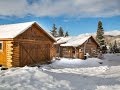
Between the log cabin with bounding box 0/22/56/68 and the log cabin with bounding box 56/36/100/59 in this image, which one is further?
the log cabin with bounding box 56/36/100/59

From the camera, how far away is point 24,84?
11.4 m

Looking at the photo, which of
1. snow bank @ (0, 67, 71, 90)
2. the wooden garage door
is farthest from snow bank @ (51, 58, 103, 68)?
snow bank @ (0, 67, 71, 90)

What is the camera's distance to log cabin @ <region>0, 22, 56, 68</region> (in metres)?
23.1

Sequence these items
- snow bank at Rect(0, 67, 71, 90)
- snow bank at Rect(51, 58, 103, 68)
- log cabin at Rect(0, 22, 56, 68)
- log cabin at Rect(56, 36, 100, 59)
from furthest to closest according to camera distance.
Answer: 1. log cabin at Rect(56, 36, 100, 59)
2. snow bank at Rect(51, 58, 103, 68)
3. log cabin at Rect(0, 22, 56, 68)
4. snow bank at Rect(0, 67, 71, 90)

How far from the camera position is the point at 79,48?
42.3 meters

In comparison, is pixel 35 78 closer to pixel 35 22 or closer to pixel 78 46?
pixel 35 22

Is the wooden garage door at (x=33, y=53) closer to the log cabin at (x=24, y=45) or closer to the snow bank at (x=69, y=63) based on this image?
the log cabin at (x=24, y=45)

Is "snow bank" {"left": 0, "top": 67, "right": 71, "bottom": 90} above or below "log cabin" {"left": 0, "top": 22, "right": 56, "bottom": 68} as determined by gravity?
below

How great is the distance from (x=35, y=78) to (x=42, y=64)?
14.8 m

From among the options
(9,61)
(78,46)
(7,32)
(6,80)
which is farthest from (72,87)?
(78,46)

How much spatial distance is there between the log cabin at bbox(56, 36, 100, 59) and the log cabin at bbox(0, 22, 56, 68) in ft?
47.6

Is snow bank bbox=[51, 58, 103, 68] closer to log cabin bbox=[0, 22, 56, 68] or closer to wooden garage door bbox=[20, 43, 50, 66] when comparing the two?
wooden garage door bbox=[20, 43, 50, 66]

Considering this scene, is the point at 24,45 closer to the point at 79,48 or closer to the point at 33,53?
the point at 33,53

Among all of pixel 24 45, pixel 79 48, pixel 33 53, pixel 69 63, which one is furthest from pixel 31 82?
pixel 79 48
